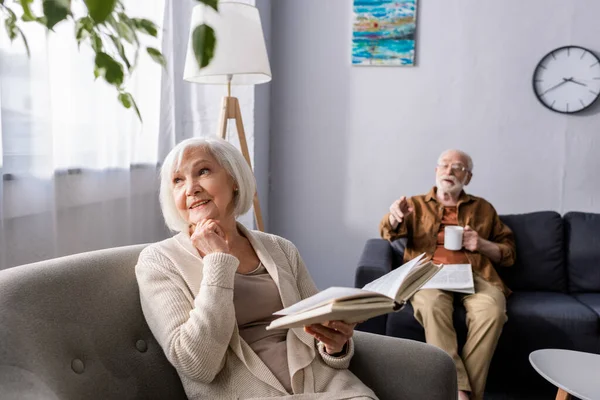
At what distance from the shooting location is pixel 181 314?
4.05 ft

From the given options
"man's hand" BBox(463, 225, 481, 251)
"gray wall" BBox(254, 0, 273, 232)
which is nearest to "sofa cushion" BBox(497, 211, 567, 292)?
"man's hand" BBox(463, 225, 481, 251)

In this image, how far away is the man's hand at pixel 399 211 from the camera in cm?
260

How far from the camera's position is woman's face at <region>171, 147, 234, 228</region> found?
143cm

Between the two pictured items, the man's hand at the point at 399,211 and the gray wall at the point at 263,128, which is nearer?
the man's hand at the point at 399,211

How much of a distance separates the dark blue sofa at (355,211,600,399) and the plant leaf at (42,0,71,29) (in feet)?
7.27

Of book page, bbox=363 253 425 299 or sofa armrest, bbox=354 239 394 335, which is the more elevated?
book page, bbox=363 253 425 299

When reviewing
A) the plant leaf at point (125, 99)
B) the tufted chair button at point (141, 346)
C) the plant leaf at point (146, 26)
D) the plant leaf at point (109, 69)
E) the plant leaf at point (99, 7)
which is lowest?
the tufted chair button at point (141, 346)

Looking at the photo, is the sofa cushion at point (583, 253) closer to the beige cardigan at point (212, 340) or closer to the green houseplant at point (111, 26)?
the beige cardigan at point (212, 340)

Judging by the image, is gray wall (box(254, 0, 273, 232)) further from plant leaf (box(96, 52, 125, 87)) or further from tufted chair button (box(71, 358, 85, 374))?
plant leaf (box(96, 52, 125, 87))

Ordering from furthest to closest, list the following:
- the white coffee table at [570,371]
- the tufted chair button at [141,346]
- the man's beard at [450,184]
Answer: the man's beard at [450,184] → the white coffee table at [570,371] → the tufted chair button at [141,346]

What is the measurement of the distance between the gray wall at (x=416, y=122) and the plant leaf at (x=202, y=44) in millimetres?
3110

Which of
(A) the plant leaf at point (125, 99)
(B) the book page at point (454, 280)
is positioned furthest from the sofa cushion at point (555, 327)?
(A) the plant leaf at point (125, 99)

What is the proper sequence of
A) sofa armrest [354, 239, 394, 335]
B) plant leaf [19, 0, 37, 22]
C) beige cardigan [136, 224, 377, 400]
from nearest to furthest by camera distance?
plant leaf [19, 0, 37, 22] → beige cardigan [136, 224, 377, 400] → sofa armrest [354, 239, 394, 335]

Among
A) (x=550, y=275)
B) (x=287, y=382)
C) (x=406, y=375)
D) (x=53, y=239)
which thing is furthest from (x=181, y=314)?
(x=550, y=275)
